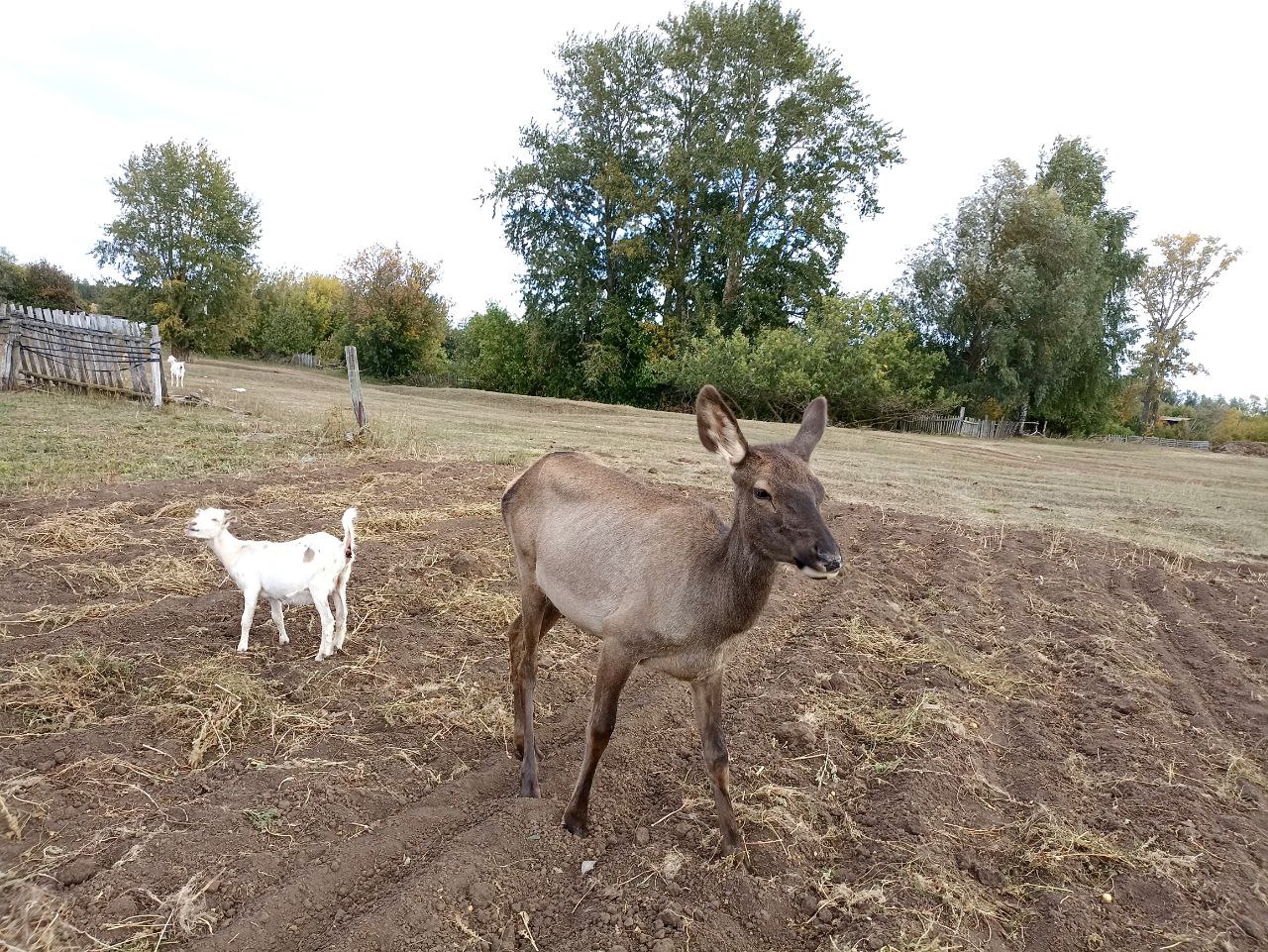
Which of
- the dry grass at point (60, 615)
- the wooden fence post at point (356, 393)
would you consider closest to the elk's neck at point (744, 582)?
the dry grass at point (60, 615)

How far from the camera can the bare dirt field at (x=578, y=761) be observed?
11.0ft

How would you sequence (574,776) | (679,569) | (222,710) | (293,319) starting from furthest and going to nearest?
(293,319) < (222,710) < (574,776) < (679,569)

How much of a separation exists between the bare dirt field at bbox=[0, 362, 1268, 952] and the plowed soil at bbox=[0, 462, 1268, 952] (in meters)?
0.02

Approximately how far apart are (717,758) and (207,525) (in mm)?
4434

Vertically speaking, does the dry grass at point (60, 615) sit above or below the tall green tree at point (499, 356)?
below

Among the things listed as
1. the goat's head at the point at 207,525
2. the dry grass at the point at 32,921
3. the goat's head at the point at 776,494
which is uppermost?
the goat's head at the point at 776,494

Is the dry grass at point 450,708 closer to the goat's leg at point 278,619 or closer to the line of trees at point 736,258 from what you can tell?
the goat's leg at point 278,619

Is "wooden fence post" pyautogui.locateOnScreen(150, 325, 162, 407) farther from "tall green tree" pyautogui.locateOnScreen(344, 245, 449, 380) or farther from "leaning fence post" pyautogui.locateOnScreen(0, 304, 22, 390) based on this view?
"tall green tree" pyautogui.locateOnScreen(344, 245, 449, 380)

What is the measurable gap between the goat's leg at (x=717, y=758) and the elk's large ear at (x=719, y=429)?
1.20m

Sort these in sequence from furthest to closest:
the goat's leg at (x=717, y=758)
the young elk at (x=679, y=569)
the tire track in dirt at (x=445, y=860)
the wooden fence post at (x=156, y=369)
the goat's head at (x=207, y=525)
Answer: the wooden fence post at (x=156, y=369), the goat's head at (x=207, y=525), the goat's leg at (x=717, y=758), the young elk at (x=679, y=569), the tire track in dirt at (x=445, y=860)

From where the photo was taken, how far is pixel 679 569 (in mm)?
3945

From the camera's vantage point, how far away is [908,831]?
13.3ft

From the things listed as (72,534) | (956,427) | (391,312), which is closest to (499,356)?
(391,312)

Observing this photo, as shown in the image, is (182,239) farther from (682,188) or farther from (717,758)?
(717,758)
